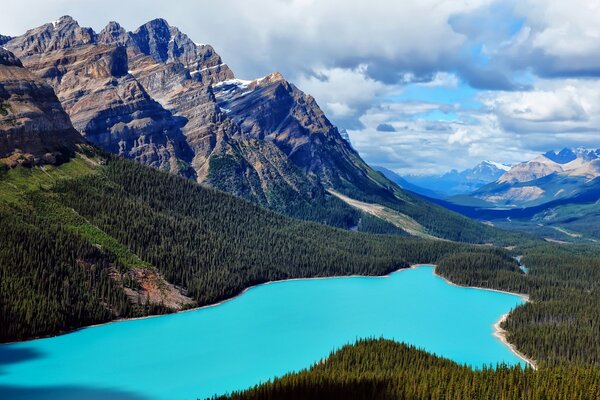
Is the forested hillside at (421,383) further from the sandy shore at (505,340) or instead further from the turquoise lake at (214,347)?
the sandy shore at (505,340)

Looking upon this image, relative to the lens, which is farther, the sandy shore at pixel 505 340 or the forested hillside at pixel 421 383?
the sandy shore at pixel 505 340

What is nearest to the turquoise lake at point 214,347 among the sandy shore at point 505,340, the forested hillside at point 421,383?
the sandy shore at point 505,340

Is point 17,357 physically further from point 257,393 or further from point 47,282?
point 257,393

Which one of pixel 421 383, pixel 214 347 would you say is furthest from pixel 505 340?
pixel 214 347

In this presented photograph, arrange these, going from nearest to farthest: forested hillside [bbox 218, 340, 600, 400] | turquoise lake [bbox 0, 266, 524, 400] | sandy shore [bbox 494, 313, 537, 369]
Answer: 1. forested hillside [bbox 218, 340, 600, 400]
2. turquoise lake [bbox 0, 266, 524, 400]
3. sandy shore [bbox 494, 313, 537, 369]

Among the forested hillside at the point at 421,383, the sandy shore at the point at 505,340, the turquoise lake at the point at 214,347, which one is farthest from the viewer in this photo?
the sandy shore at the point at 505,340

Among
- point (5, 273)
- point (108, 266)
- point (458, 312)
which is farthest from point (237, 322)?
point (458, 312)

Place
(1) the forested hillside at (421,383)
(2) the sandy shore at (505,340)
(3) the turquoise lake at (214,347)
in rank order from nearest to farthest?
(1) the forested hillside at (421,383), (3) the turquoise lake at (214,347), (2) the sandy shore at (505,340)

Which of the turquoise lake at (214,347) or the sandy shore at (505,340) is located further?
the sandy shore at (505,340)

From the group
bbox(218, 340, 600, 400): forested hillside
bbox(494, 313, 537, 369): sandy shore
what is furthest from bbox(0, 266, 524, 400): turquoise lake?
bbox(218, 340, 600, 400): forested hillside

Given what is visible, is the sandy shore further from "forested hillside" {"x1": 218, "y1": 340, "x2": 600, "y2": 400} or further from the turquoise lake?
"forested hillside" {"x1": 218, "y1": 340, "x2": 600, "y2": 400}
